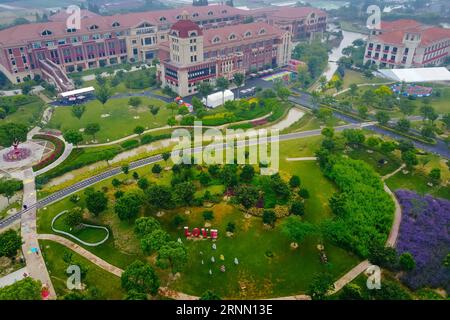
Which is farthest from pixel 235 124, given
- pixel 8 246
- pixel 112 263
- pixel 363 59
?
pixel 363 59

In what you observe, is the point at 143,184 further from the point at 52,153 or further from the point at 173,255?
the point at 52,153

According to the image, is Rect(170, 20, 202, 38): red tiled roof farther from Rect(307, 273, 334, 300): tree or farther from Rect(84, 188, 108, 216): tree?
Rect(307, 273, 334, 300): tree

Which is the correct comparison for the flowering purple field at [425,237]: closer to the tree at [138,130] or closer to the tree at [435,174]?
the tree at [435,174]

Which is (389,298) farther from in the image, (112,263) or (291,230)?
(112,263)

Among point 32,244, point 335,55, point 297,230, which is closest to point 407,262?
point 297,230

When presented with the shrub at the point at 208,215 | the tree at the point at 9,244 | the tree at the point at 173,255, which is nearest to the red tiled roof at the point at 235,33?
the shrub at the point at 208,215

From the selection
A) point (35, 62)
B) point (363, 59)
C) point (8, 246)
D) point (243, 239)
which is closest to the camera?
point (8, 246)
